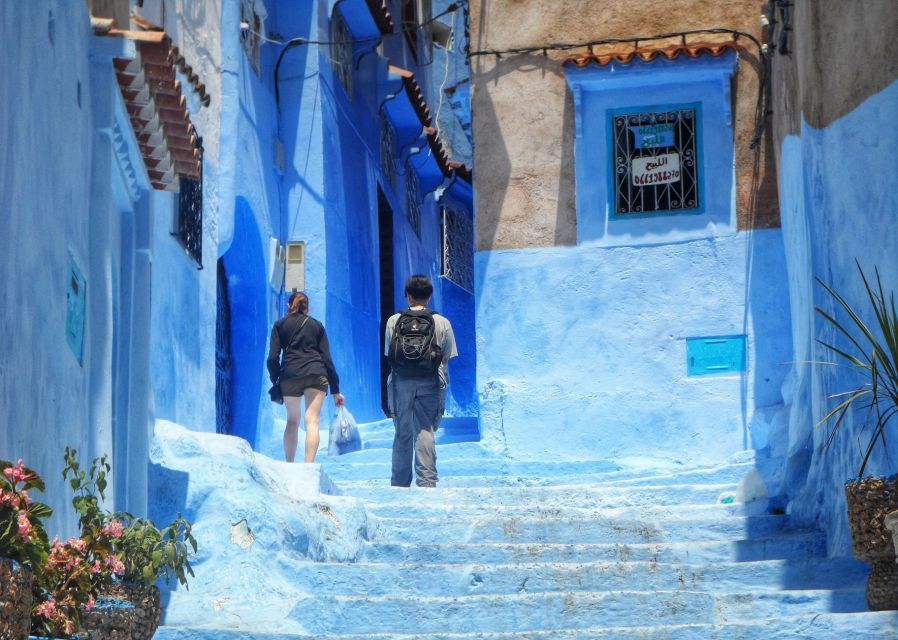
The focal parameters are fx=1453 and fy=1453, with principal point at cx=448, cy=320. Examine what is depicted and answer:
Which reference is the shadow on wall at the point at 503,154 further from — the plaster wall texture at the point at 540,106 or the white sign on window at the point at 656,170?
the white sign on window at the point at 656,170

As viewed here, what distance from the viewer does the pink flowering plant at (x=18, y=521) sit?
159 inches

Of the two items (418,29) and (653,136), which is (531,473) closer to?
(653,136)

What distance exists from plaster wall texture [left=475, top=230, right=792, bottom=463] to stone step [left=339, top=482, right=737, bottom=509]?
302 cm

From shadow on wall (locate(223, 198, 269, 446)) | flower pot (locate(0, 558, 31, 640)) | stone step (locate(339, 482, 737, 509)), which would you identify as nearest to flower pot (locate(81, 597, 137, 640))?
flower pot (locate(0, 558, 31, 640))

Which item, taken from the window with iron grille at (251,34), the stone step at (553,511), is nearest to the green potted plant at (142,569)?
the stone step at (553,511)

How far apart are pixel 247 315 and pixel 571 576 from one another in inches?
299

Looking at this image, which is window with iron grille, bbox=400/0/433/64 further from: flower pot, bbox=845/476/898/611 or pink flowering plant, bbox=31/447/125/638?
pink flowering plant, bbox=31/447/125/638

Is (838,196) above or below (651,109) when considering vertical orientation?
below

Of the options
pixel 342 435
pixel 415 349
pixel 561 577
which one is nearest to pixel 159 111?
pixel 415 349

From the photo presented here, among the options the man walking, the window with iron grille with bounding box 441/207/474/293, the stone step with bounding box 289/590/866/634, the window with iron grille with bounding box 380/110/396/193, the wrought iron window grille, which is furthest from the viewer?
the window with iron grille with bounding box 441/207/474/293

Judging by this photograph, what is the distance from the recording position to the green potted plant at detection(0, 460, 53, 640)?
3906 millimetres

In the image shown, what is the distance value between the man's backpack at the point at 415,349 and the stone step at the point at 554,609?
2969 mm

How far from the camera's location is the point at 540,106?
14211 mm

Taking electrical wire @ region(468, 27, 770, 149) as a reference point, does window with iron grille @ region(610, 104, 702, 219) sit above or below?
below
